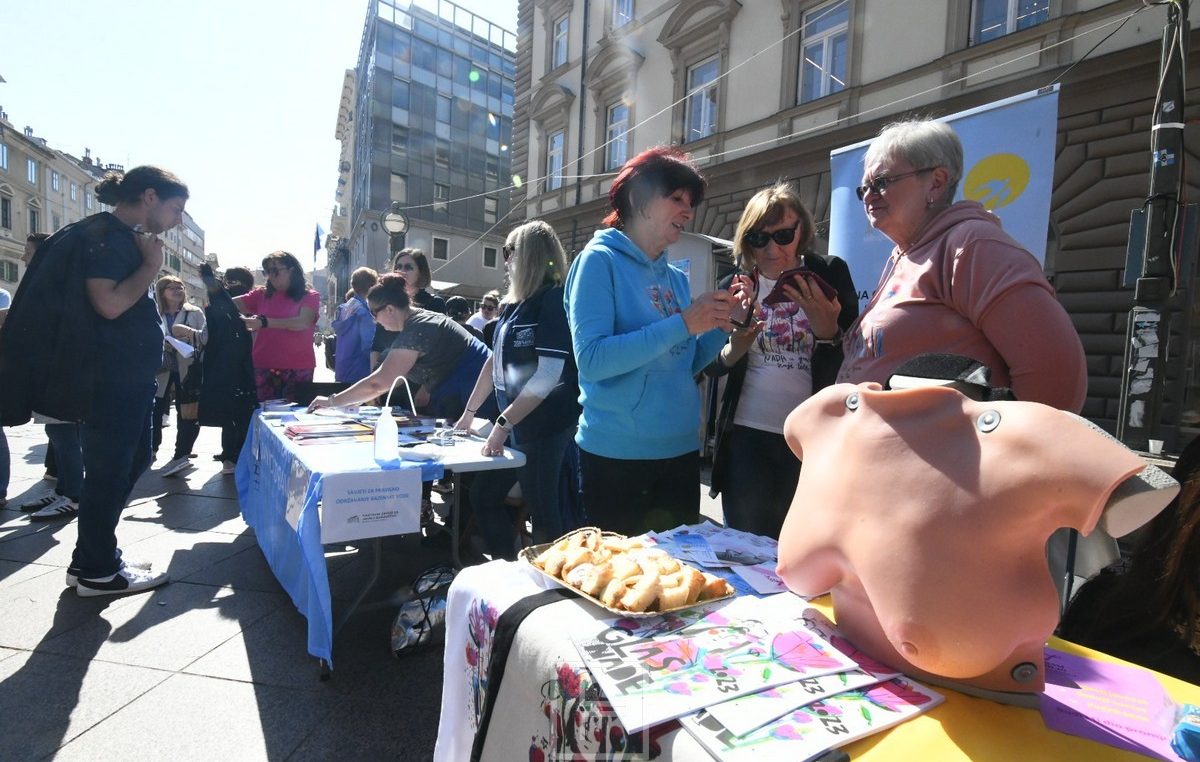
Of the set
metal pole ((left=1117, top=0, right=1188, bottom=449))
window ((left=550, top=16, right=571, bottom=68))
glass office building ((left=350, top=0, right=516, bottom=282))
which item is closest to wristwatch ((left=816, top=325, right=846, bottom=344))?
metal pole ((left=1117, top=0, right=1188, bottom=449))

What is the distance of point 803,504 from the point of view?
84 cm

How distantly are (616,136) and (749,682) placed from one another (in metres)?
13.8

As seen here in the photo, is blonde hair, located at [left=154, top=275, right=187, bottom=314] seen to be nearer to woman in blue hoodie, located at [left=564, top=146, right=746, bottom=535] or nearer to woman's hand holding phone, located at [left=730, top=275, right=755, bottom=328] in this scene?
woman in blue hoodie, located at [left=564, top=146, right=746, bottom=535]

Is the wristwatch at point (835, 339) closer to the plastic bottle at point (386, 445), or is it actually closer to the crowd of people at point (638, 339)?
the crowd of people at point (638, 339)

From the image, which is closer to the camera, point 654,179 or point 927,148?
point 927,148

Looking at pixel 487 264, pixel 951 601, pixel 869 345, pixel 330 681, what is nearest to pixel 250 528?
pixel 330 681

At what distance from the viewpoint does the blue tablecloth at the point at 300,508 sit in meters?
1.90

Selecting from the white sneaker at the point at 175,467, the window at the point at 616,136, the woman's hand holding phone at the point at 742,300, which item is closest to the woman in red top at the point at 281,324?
the white sneaker at the point at 175,467

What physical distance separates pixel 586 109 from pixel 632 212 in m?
13.4

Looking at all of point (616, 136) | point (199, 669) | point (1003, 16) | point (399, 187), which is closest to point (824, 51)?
point (1003, 16)

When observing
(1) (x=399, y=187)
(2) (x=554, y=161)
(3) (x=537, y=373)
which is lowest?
(3) (x=537, y=373)

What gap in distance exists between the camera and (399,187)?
32.0 m

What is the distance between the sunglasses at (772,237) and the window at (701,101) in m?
9.79

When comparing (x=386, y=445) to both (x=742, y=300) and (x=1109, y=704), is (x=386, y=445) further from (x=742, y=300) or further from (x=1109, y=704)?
(x=1109, y=704)
